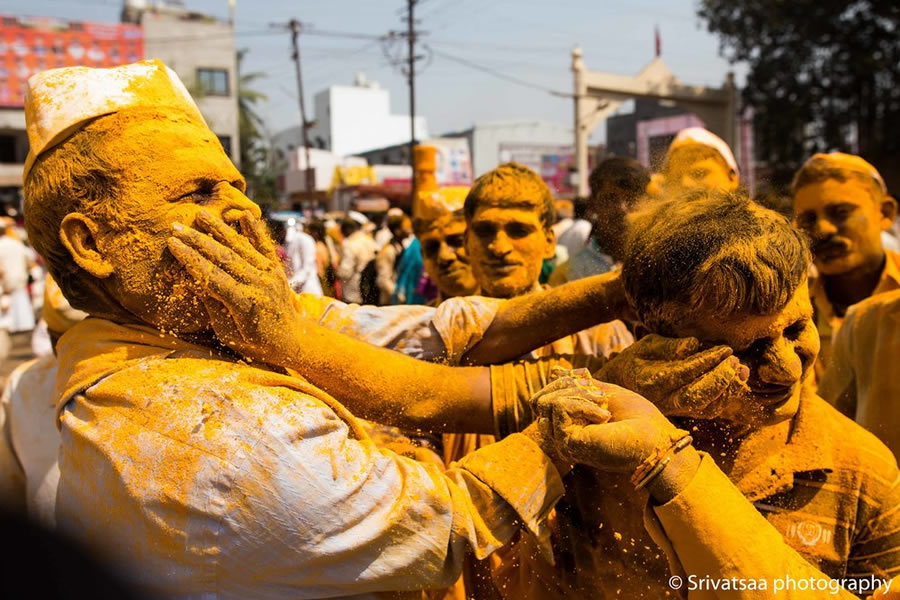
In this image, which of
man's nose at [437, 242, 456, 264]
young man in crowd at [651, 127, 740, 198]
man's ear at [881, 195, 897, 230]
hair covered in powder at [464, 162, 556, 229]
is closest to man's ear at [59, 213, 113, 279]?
hair covered in powder at [464, 162, 556, 229]

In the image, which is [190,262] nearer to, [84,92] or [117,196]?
[117,196]

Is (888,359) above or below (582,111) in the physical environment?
below

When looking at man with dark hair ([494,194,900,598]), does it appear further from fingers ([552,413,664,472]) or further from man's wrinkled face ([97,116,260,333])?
man's wrinkled face ([97,116,260,333])

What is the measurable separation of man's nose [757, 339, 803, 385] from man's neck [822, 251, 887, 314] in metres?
2.66

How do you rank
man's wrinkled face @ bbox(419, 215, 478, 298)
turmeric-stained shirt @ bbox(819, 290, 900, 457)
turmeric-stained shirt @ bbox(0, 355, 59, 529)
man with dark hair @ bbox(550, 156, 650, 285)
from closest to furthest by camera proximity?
turmeric-stained shirt @ bbox(819, 290, 900, 457) → turmeric-stained shirt @ bbox(0, 355, 59, 529) → man with dark hair @ bbox(550, 156, 650, 285) → man's wrinkled face @ bbox(419, 215, 478, 298)

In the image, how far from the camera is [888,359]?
284 cm

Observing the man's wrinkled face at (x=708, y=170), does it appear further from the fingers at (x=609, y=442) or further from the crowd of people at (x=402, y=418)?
the fingers at (x=609, y=442)

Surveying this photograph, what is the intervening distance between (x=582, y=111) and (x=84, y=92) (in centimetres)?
2311

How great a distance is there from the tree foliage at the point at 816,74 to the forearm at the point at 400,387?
81.8ft

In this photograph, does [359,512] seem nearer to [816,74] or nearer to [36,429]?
[36,429]

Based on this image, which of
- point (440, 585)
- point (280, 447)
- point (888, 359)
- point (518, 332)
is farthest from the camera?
point (888, 359)

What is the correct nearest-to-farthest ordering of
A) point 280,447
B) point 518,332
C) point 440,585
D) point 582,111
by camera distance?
1. point 280,447
2. point 440,585
3. point 518,332
4. point 582,111

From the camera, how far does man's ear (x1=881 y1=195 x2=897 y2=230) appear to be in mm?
4204

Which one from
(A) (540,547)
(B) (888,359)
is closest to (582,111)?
(B) (888,359)
